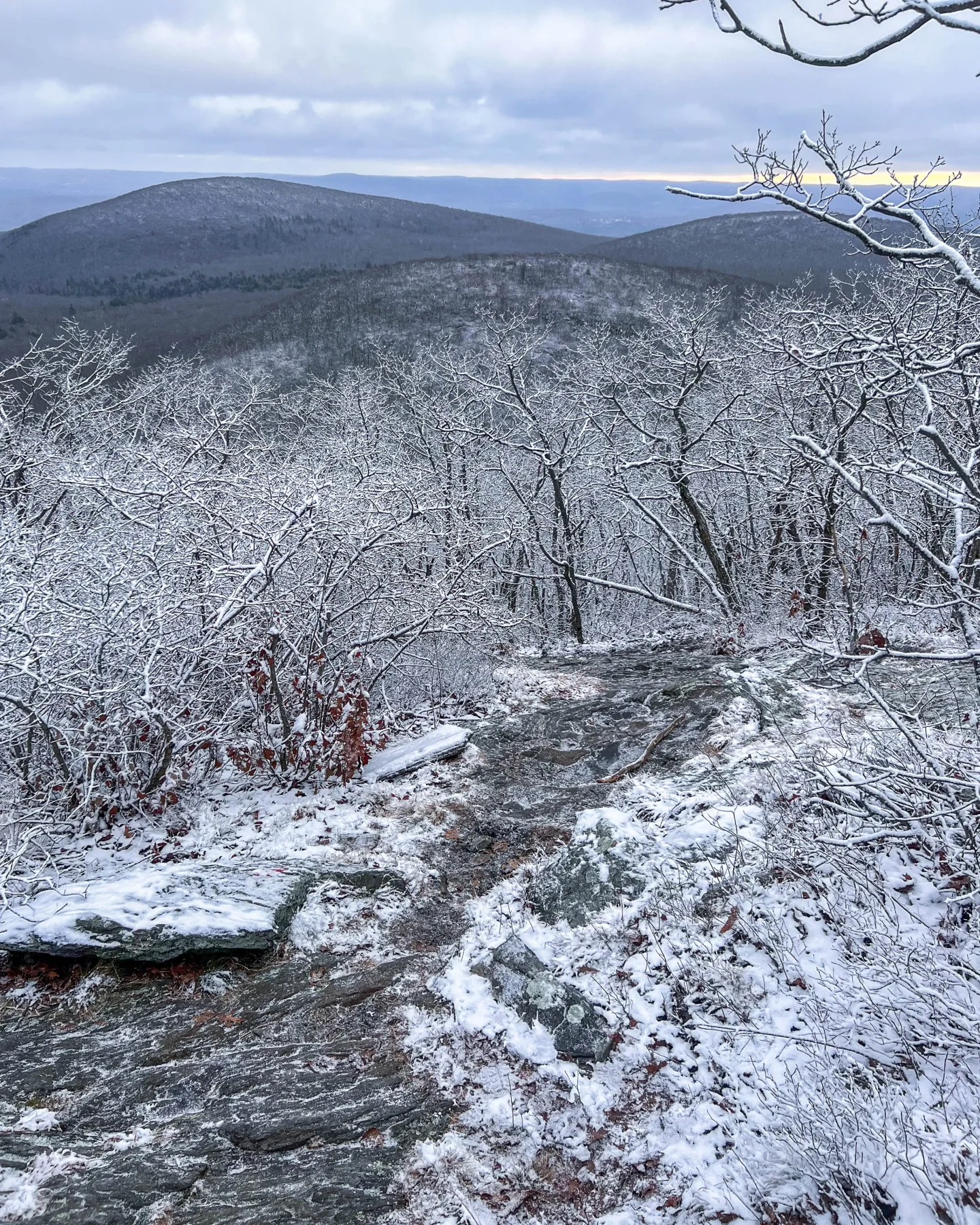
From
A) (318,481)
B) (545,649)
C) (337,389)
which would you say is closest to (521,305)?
(337,389)

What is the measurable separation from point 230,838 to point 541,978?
11.7ft

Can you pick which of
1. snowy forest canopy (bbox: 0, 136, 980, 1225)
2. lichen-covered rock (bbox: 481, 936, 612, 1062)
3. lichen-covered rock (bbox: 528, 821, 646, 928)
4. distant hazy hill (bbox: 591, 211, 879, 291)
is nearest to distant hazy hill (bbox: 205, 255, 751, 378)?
distant hazy hill (bbox: 591, 211, 879, 291)

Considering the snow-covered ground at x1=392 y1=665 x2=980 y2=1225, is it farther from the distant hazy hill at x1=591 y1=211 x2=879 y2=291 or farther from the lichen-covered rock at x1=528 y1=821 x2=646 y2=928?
the distant hazy hill at x1=591 y1=211 x2=879 y2=291

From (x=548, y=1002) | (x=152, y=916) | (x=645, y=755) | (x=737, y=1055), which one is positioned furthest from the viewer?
(x=645, y=755)

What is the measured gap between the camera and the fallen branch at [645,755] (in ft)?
24.8

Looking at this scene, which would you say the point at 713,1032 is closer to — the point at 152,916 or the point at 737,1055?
the point at 737,1055

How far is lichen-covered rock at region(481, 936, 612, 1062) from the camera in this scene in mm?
4164

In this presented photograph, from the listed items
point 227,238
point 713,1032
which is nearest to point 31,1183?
point 713,1032

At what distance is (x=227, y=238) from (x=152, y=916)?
558 feet

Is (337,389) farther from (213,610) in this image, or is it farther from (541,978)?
(541,978)

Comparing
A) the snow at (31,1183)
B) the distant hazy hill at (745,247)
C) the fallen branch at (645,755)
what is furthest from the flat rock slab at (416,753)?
the distant hazy hill at (745,247)

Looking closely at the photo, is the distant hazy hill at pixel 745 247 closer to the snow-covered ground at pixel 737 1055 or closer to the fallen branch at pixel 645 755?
the fallen branch at pixel 645 755

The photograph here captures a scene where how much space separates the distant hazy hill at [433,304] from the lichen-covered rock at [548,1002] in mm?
60398

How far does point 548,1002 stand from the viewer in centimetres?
446
